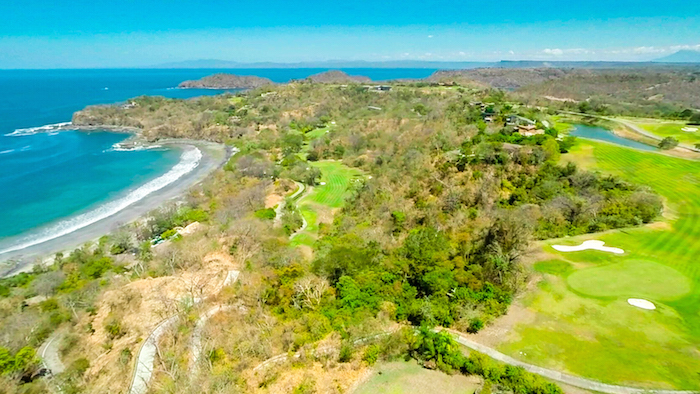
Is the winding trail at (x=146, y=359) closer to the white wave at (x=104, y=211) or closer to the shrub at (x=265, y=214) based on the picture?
the shrub at (x=265, y=214)

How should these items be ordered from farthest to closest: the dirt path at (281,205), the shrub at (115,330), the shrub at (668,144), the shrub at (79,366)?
the shrub at (668,144)
the dirt path at (281,205)
the shrub at (115,330)
the shrub at (79,366)

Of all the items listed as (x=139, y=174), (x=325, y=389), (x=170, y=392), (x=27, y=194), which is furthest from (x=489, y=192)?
(x=27, y=194)

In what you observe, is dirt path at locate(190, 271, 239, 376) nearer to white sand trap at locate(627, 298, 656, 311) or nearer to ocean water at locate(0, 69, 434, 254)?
white sand trap at locate(627, 298, 656, 311)

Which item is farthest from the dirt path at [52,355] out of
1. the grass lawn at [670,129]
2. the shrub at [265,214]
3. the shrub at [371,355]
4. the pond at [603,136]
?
the grass lawn at [670,129]

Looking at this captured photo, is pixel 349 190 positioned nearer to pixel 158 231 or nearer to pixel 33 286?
pixel 158 231

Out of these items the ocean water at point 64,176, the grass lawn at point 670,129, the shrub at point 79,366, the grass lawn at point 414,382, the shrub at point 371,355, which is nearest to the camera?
the grass lawn at point 414,382
